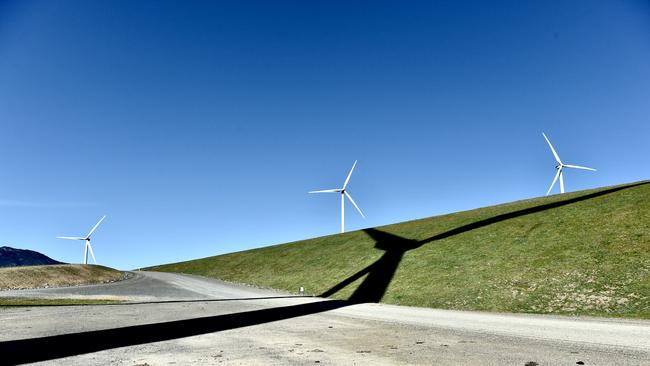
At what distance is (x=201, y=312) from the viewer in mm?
22078

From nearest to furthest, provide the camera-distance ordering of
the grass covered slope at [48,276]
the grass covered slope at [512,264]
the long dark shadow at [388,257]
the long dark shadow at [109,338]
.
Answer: the long dark shadow at [109,338] < the grass covered slope at [512,264] < the long dark shadow at [388,257] < the grass covered slope at [48,276]

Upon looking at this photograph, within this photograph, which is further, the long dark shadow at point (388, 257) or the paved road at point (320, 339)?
the long dark shadow at point (388, 257)

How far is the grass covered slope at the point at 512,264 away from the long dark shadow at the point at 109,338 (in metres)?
13.6

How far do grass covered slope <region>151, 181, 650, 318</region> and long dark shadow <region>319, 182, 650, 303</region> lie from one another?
0.14 meters

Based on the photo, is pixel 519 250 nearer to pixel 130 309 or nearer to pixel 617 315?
pixel 617 315

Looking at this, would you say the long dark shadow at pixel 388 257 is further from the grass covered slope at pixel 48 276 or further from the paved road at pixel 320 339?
the grass covered slope at pixel 48 276

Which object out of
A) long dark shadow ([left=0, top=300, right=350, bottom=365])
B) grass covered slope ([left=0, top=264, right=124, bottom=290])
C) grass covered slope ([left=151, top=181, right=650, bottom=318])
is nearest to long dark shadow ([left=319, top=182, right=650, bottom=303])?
grass covered slope ([left=151, top=181, right=650, bottom=318])

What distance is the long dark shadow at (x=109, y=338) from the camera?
11.1 metres

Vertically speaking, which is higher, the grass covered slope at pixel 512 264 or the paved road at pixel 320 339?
the grass covered slope at pixel 512 264

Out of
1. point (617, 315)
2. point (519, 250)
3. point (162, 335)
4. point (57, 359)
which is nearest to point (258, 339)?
point (162, 335)

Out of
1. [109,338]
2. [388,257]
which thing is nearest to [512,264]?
[388,257]

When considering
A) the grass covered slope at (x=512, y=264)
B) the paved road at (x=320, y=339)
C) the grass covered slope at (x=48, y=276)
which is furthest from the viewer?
the grass covered slope at (x=48, y=276)

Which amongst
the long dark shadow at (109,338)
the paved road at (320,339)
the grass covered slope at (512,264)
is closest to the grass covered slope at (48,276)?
the grass covered slope at (512,264)

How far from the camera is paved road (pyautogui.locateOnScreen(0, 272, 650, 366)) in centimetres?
1021
